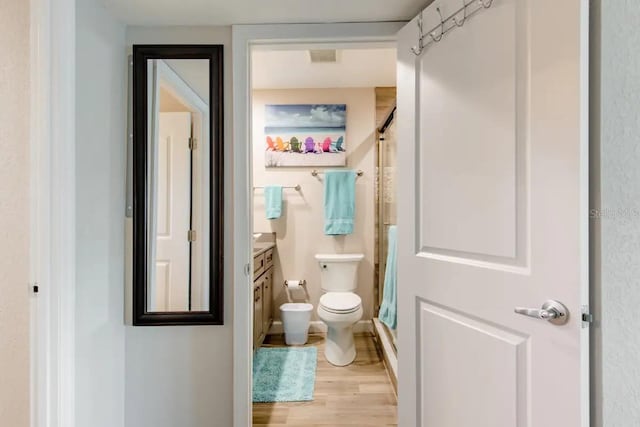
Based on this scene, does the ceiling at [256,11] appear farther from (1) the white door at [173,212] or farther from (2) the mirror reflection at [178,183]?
(1) the white door at [173,212]

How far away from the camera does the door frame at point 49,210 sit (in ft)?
3.62

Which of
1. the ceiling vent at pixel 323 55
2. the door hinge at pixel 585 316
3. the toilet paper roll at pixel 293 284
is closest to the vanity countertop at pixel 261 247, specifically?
the toilet paper roll at pixel 293 284

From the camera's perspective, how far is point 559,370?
2.86 ft

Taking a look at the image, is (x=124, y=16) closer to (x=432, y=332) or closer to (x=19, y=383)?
(x=19, y=383)

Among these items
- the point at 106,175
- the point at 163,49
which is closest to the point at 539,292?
the point at 106,175

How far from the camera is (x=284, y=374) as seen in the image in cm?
236

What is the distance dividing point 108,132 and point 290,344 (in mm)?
2224

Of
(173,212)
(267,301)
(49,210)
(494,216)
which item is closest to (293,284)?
(267,301)

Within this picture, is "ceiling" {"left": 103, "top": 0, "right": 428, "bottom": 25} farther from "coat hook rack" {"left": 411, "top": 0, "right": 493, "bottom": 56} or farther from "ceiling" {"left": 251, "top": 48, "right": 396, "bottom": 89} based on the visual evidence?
"ceiling" {"left": 251, "top": 48, "right": 396, "bottom": 89}

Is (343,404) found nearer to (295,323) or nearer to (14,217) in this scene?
(295,323)

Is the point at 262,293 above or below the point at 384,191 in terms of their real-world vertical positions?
below

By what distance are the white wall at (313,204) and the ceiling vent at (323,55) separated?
1.98ft

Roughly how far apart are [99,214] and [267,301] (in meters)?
1.78

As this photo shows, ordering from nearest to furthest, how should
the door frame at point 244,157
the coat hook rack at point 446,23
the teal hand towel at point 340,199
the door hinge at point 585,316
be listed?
the door hinge at point 585,316, the coat hook rack at point 446,23, the door frame at point 244,157, the teal hand towel at point 340,199
